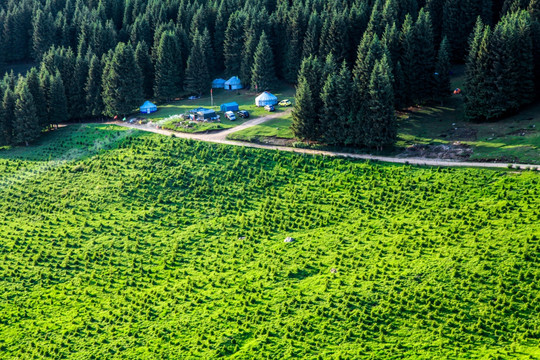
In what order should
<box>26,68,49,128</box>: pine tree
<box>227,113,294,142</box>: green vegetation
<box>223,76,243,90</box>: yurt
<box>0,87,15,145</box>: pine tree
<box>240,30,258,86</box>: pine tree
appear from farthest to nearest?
<box>223,76,243,90</box>: yurt → <box>240,30,258,86</box>: pine tree → <box>26,68,49,128</box>: pine tree → <box>0,87,15,145</box>: pine tree → <box>227,113,294,142</box>: green vegetation

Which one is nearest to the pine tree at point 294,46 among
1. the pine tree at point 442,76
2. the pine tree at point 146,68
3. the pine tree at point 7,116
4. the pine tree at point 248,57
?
the pine tree at point 248,57

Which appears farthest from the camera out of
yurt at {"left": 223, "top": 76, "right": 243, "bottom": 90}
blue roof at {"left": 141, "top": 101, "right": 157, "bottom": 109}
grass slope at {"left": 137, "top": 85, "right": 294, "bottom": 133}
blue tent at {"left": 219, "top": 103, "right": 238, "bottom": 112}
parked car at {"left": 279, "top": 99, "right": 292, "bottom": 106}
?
yurt at {"left": 223, "top": 76, "right": 243, "bottom": 90}

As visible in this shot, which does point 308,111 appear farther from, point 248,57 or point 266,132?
point 248,57

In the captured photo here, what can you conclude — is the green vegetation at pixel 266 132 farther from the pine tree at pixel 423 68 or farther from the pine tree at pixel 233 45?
the pine tree at pixel 233 45

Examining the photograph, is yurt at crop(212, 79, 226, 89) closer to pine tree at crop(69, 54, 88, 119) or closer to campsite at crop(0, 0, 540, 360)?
campsite at crop(0, 0, 540, 360)

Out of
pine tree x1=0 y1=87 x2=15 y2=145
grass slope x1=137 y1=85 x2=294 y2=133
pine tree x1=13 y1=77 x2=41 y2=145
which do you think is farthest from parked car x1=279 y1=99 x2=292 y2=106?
pine tree x1=0 y1=87 x2=15 y2=145
